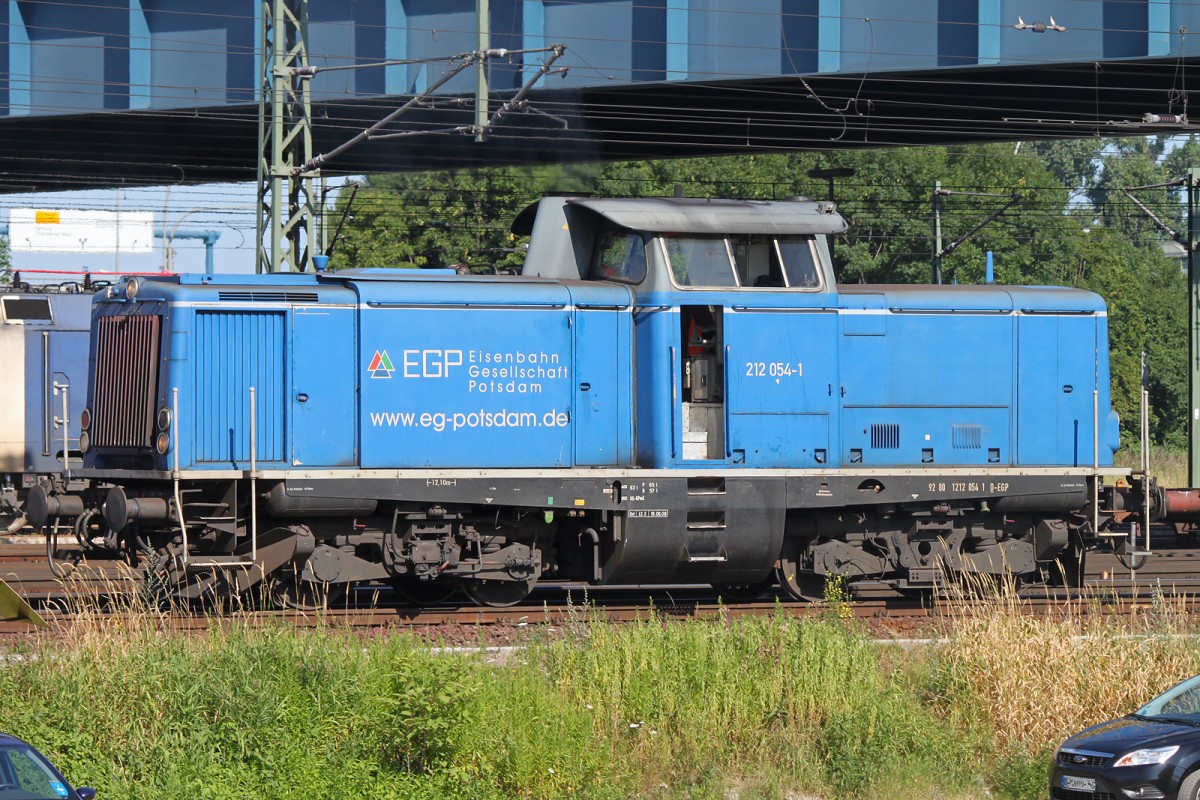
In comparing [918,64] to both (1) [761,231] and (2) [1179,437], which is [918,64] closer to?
A: (1) [761,231]

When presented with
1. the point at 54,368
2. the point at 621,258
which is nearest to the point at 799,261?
the point at 621,258

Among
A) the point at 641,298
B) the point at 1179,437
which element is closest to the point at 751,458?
the point at 641,298

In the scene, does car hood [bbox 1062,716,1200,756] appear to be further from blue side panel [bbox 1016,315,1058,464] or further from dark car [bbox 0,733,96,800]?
dark car [bbox 0,733,96,800]

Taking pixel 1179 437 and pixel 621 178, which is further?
pixel 1179 437

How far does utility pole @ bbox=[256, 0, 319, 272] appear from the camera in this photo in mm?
21109

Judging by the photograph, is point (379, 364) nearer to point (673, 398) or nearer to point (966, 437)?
point (673, 398)

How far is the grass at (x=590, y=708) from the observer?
Result: 9.84 m

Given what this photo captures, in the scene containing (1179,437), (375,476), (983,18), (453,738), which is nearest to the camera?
(453,738)

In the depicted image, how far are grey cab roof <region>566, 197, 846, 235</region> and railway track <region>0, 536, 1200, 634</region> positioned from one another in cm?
372

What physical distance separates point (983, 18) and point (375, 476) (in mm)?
12297

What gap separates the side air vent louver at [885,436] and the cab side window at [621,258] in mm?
2998

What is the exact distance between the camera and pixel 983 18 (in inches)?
819

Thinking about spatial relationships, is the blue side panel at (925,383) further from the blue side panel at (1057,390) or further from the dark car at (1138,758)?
the dark car at (1138,758)

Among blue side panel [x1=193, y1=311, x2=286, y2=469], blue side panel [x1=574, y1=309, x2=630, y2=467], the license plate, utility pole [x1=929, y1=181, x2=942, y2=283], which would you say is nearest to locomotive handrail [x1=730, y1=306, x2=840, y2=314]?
blue side panel [x1=574, y1=309, x2=630, y2=467]
